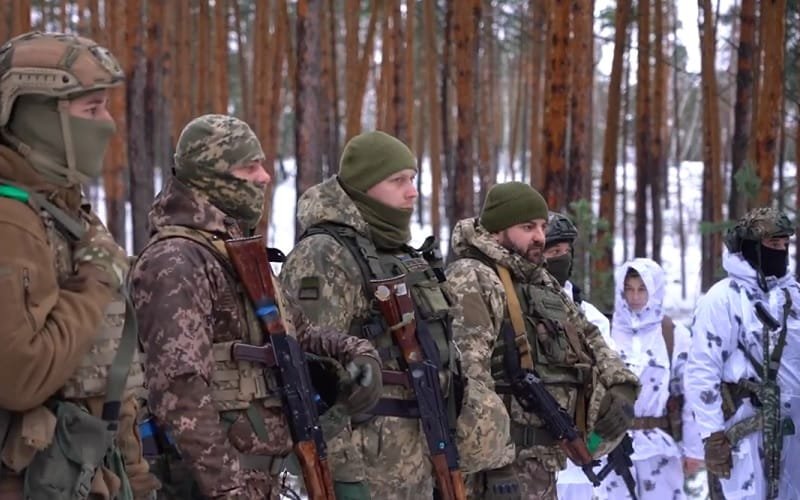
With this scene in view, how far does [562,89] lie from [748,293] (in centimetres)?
515

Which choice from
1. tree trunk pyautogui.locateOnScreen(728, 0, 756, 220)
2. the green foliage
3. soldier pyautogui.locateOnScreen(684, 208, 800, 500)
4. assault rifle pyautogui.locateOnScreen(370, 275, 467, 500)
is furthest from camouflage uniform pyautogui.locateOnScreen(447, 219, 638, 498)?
tree trunk pyautogui.locateOnScreen(728, 0, 756, 220)

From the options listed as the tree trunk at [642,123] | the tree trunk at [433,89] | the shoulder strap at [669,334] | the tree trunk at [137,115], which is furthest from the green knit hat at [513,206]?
the tree trunk at [433,89]

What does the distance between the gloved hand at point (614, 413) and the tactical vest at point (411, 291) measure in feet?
2.84

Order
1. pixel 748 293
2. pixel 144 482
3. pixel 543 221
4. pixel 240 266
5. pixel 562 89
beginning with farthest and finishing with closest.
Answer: pixel 562 89, pixel 748 293, pixel 543 221, pixel 240 266, pixel 144 482

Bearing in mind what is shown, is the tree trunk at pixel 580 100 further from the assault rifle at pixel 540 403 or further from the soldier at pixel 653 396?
the assault rifle at pixel 540 403

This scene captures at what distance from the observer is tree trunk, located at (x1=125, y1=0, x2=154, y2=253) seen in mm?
12062

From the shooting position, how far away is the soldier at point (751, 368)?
5.46m

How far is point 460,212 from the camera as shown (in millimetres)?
14477

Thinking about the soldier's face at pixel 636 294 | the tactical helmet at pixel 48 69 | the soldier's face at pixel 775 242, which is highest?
the tactical helmet at pixel 48 69

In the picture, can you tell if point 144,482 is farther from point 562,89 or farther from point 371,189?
point 562,89

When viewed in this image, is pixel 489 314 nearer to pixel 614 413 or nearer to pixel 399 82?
pixel 614 413

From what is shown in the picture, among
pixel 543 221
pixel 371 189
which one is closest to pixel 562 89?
pixel 543 221

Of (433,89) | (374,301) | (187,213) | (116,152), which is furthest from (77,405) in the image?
(433,89)

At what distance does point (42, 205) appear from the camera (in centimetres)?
231
